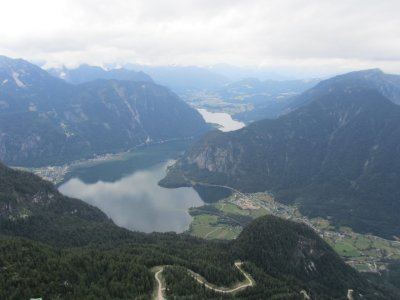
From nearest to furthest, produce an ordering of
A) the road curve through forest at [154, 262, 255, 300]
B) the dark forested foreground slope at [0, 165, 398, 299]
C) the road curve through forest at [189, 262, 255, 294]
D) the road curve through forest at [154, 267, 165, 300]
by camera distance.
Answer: the dark forested foreground slope at [0, 165, 398, 299] → the road curve through forest at [154, 267, 165, 300] → the road curve through forest at [154, 262, 255, 300] → the road curve through forest at [189, 262, 255, 294]

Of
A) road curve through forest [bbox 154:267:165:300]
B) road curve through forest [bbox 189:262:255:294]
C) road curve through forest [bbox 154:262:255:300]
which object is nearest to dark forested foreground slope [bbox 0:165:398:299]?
road curve through forest [bbox 154:267:165:300]

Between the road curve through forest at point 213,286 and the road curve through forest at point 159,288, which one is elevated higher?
the road curve through forest at point 159,288

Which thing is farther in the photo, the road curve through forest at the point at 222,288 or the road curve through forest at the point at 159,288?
the road curve through forest at the point at 222,288

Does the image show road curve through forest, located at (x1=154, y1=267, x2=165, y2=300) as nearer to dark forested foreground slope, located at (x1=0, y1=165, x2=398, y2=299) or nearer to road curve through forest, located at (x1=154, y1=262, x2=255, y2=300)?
road curve through forest, located at (x1=154, y1=262, x2=255, y2=300)

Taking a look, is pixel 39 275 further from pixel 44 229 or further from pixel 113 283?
pixel 44 229

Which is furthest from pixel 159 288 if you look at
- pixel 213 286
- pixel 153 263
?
pixel 213 286

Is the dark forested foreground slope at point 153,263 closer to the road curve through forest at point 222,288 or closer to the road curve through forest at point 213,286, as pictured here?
the road curve through forest at point 213,286

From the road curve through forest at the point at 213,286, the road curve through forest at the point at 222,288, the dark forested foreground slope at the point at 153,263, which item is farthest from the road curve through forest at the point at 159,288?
the road curve through forest at the point at 222,288

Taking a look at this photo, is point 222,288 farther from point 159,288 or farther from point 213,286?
point 159,288

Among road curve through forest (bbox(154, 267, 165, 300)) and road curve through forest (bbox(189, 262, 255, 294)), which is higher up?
road curve through forest (bbox(154, 267, 165, 300))
